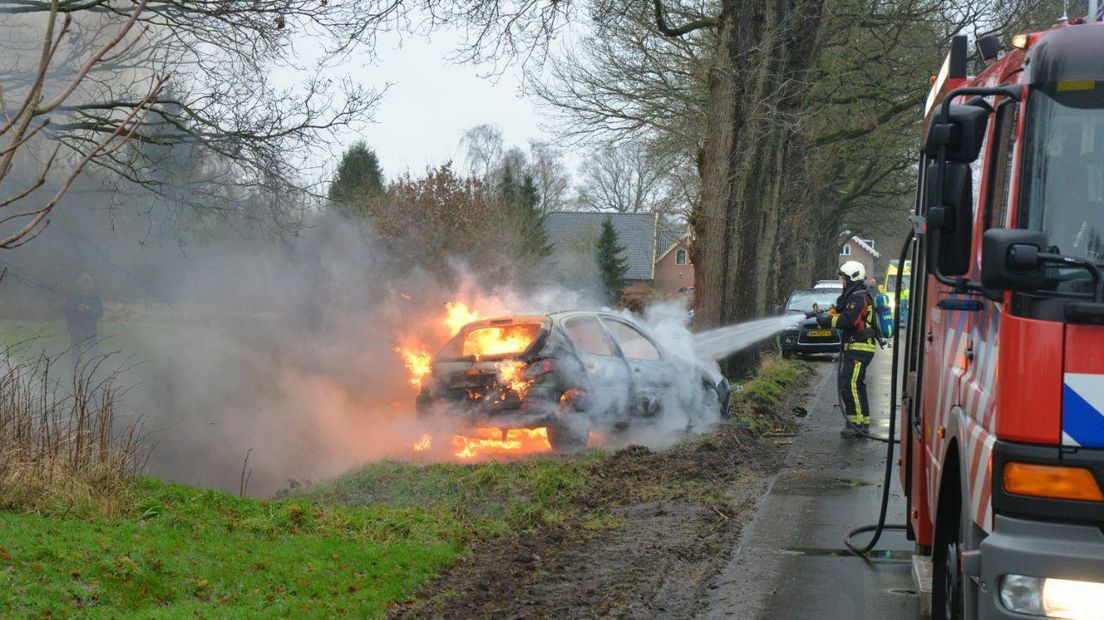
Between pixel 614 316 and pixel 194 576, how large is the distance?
7.77 m

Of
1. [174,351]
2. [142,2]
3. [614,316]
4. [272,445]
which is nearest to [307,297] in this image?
[174,351]

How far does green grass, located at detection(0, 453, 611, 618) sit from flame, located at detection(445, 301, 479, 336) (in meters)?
5.13

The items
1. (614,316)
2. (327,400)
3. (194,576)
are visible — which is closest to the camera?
(194,576)

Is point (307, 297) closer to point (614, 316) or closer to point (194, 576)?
point (614, 316)

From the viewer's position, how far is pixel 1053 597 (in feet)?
11.2

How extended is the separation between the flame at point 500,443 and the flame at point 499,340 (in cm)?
84

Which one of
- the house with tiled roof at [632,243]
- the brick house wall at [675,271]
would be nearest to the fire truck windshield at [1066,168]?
the house with tiled roof at [632,243]

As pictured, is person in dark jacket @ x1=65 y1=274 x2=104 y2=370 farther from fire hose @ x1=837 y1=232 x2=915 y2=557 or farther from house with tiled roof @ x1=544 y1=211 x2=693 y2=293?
house with tiled roof @ x1=544 y1=211 x2=693 y2=293

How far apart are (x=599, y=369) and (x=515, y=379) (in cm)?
112

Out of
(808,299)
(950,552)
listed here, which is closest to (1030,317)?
(950,552)

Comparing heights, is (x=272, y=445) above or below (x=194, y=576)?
below

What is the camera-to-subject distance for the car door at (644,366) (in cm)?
1270

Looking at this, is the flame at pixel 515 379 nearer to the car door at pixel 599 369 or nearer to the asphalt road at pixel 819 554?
the car door at pixel 599 369

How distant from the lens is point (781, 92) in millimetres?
18516
